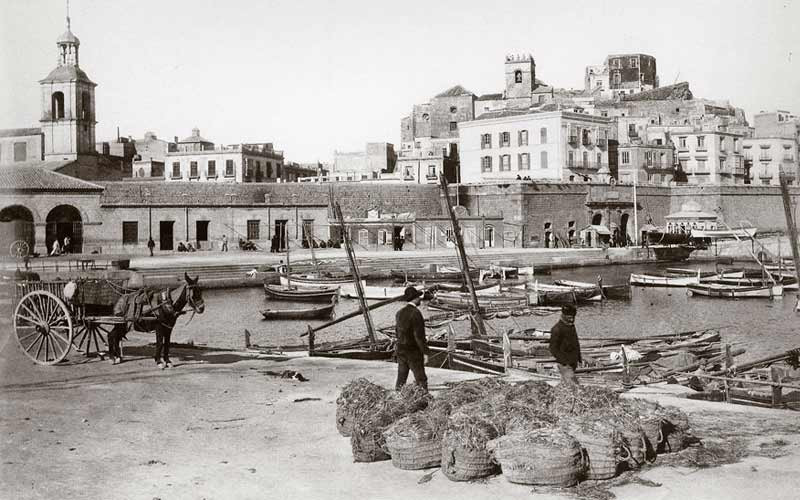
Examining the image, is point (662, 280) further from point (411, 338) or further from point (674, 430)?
point (674, 430)

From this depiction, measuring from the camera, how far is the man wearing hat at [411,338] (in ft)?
32.6

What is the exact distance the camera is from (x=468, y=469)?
292 inches

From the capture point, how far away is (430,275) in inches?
1676

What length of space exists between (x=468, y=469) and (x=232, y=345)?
1891 centimetres

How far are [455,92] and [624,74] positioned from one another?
114ft

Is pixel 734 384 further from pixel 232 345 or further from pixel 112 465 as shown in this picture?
pixel 232 345

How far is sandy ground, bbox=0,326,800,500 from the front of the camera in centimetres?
719

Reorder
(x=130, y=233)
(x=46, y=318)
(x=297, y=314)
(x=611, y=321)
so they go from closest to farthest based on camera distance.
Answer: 1. (x=46, y=318)
2. (x=297, y=314)
3. (x=611, y=321)
4. (x=130, y=233)

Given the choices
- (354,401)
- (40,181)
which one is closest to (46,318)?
(354,401)

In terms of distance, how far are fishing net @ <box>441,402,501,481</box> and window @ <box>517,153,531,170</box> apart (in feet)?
191

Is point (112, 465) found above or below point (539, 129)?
below

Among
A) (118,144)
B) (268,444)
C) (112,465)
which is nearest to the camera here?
(112,465)

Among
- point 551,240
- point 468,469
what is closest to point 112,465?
point 468,469

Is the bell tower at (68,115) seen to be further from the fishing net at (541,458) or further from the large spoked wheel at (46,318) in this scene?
the fishing net at (541,458)
